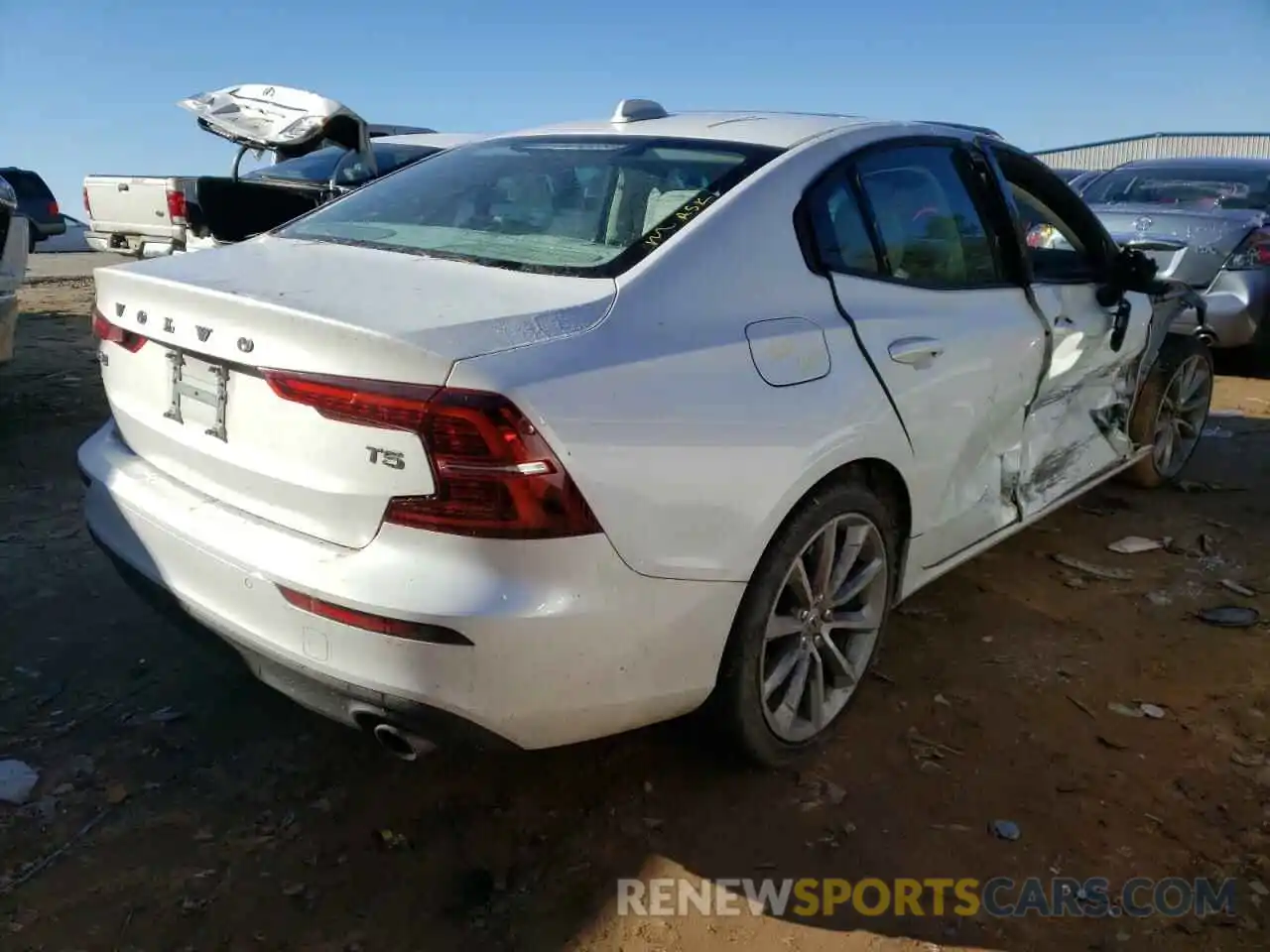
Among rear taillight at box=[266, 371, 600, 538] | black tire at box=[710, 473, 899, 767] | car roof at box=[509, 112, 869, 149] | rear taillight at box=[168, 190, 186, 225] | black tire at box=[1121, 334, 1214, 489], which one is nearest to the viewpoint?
rear taillight at box=[266, 371, 600, 538]

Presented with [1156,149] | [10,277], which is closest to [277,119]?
[10,277]

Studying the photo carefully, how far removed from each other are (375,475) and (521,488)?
290 millimetres

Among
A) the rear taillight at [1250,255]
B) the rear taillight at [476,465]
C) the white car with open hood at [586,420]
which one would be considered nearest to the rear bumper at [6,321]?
the white car with open hood at [586,420]

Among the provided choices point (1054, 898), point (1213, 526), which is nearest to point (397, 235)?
point (1054, 898)

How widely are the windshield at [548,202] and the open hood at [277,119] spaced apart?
4646mm

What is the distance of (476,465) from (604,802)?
1085 mm

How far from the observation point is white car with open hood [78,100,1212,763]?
1906 millimetres

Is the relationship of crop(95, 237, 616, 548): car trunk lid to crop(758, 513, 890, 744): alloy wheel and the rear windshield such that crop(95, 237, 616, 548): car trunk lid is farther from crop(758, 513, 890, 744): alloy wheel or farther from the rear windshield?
the rear windshield

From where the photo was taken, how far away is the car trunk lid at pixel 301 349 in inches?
75.7

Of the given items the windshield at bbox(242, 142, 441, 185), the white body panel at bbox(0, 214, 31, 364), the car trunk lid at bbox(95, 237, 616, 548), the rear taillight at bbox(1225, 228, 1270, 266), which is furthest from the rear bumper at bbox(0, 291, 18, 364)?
the rear taillight at bbox(1225, 228, 1270, 266)

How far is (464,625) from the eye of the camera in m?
1.88

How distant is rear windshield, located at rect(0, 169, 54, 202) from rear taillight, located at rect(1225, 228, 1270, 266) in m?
17.8

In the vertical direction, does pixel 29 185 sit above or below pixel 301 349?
below

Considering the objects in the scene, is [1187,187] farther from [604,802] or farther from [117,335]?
[117,335]
